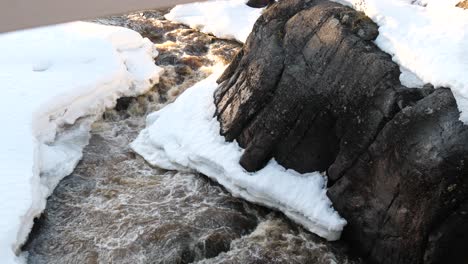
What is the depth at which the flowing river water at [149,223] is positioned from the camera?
7.96 meters

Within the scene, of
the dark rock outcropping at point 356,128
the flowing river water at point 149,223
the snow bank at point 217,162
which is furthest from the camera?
the snow bank at point 217,162

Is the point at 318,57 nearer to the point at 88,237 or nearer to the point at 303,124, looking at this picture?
the point at 303,124

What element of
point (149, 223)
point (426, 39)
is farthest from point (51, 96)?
point (426, 39)

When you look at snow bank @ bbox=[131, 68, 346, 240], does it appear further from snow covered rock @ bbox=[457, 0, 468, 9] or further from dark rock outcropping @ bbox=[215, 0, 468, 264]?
snow covered rock @ bbox=[457, 0, 468, 9]

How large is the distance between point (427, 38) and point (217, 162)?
4488mm

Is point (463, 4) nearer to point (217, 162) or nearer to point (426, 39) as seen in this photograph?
point (426, 39)

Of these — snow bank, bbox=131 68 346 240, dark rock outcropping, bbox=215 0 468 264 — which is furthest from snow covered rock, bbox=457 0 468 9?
snow bank, bbox=131 68 346 240

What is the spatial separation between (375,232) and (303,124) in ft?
7.59

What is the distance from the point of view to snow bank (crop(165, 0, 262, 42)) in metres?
15.5

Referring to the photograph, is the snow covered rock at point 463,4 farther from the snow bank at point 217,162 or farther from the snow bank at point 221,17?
the snow bank at point 221,17

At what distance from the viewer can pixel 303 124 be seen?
879 centimetres

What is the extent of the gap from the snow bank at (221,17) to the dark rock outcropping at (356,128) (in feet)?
17.0

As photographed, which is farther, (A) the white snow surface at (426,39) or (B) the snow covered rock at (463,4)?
(B) the snow covered rock at (463,4)

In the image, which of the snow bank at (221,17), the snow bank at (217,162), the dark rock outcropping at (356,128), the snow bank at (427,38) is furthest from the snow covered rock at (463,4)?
the snow bank at (221,17)
